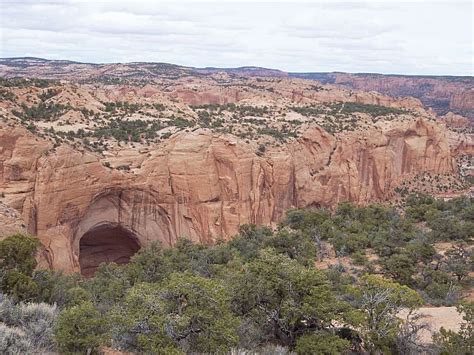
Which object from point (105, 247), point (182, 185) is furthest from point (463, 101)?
point (105, 247)

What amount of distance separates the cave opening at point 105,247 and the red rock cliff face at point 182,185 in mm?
1091

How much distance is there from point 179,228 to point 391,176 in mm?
25479

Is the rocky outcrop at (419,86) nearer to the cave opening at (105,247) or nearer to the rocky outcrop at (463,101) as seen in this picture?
the rocky outcrop at (463,101)

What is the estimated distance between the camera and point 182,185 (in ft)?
102

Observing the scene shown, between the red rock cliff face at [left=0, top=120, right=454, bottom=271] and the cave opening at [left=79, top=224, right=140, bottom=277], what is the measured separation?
3.58ft

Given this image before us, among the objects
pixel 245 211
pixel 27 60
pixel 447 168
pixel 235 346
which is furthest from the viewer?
pixel 27 60

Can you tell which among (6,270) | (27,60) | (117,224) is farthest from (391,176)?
(27,60)

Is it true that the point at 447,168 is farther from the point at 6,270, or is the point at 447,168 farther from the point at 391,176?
the point at 6,270

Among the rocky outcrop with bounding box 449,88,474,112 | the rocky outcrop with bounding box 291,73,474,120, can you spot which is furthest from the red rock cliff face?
the rocky outcrop with bounding box 291,73,474,120

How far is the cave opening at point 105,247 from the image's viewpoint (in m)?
30.8

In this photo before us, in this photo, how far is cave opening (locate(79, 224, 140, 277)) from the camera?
1212 inches

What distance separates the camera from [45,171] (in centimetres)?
2506

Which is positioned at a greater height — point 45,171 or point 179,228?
point 45,171

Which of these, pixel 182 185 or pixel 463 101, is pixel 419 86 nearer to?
pixel 463 101
